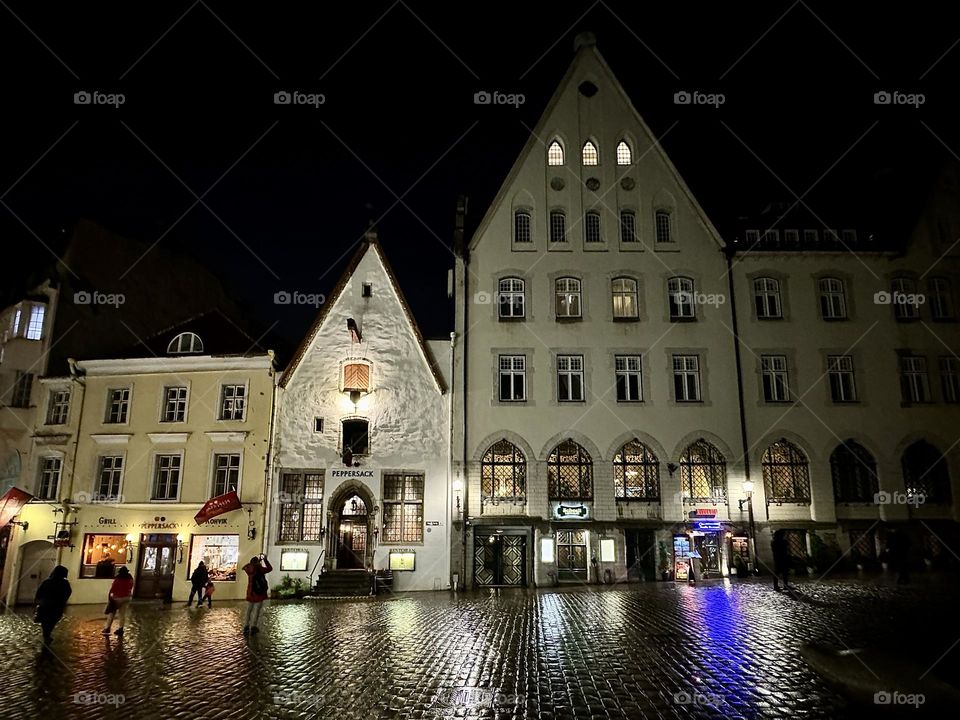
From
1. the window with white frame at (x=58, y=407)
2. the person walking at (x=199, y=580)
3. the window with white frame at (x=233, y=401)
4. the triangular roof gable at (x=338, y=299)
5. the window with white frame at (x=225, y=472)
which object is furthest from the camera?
the window with white frame at (x=58, y=407)

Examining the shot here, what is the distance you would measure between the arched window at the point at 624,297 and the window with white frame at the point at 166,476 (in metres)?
20.5

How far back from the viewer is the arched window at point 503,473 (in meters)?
28.4

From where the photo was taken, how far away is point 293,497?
28156 mm

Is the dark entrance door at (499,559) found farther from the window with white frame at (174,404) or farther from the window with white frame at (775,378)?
the window with white frame at (174,404)

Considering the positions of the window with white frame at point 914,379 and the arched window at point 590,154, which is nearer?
the window with white frame at point 914,379

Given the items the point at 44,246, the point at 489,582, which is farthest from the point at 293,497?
the point at 44,246

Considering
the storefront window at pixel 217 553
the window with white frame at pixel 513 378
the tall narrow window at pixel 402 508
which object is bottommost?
the storefront window at pixel 217 553

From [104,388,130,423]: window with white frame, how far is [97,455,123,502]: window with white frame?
1.68m

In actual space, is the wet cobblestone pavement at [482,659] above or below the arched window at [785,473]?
below

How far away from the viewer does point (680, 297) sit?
3047 centimetres

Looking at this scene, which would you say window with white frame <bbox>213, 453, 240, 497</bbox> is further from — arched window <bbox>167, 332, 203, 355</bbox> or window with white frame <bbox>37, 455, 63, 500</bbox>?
window with white frame <bbox>37, 455, 63, 500</bbox>

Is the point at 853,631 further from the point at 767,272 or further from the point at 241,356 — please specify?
the point at 241,356

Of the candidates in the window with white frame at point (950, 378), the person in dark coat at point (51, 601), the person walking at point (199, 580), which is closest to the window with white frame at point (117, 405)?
the person walking at point (199, 580)

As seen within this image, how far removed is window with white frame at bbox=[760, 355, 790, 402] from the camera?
1159 inches
